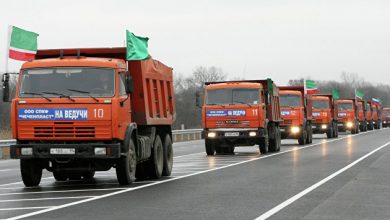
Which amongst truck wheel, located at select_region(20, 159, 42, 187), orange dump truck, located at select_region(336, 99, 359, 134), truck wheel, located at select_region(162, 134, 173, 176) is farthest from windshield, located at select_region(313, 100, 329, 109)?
truck wheel, located at select_region(20, 159, 42, 187)

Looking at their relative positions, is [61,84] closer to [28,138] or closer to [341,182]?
[28,138]

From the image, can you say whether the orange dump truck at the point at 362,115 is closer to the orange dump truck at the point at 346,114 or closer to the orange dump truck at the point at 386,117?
the orange dump truck at the point at 346,114

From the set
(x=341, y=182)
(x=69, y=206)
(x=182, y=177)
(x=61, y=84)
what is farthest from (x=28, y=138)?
(x=341, y=182)

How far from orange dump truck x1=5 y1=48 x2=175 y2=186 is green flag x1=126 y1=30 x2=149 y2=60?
0.18 metres

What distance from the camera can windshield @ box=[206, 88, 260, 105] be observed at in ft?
83.7

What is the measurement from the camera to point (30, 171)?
13805 millimetres

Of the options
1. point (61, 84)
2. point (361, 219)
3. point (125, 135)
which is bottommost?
point (361, 219)

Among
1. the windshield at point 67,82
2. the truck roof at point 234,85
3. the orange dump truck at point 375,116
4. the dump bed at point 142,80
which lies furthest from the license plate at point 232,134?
the orange dump truck at point 375,116

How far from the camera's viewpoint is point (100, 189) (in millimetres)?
13094

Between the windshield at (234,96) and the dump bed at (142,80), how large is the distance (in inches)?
377

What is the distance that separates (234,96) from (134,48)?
11.8m

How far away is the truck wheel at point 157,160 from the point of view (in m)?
15.5

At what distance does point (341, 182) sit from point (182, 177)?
3.62 meters

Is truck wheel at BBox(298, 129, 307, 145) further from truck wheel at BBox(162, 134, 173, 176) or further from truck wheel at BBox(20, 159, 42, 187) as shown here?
truck wheel at BBox(20, 159, 42, 187)
